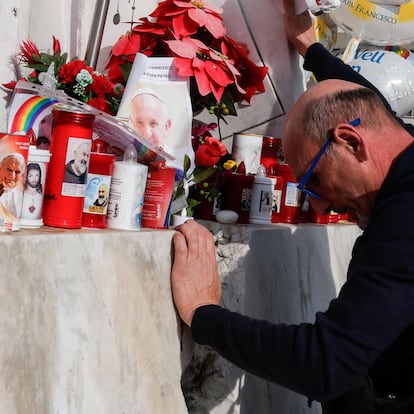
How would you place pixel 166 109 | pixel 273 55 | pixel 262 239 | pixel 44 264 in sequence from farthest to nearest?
1. pixel 273 55
2. pixel 262 239
3. pixel 166 109
4. pixel 44 264

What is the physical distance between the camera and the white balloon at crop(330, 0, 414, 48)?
342 cm

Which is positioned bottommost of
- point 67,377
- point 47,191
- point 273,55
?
point 67,377

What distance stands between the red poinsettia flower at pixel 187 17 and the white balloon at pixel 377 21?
105 cm

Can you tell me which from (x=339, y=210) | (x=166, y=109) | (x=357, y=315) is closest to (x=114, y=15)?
(x=166, y=109)

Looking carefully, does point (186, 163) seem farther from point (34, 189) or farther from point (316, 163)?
point (34, 189)

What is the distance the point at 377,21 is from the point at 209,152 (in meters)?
1.83

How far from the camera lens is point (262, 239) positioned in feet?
7.98

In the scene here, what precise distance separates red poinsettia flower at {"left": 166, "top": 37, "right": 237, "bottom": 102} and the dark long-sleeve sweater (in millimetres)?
731

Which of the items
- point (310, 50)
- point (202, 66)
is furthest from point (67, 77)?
point (310, 50)

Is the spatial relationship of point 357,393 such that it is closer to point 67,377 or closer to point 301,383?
point 301,383

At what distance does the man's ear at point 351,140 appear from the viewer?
1.82 metres

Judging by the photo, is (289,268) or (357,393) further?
(289,268)

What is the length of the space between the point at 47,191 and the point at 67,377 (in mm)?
467

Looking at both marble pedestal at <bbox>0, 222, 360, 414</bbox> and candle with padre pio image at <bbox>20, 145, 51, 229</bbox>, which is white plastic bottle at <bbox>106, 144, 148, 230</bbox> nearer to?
marble pedestal at <bbox>0, 222, 360, 414</bbox>
